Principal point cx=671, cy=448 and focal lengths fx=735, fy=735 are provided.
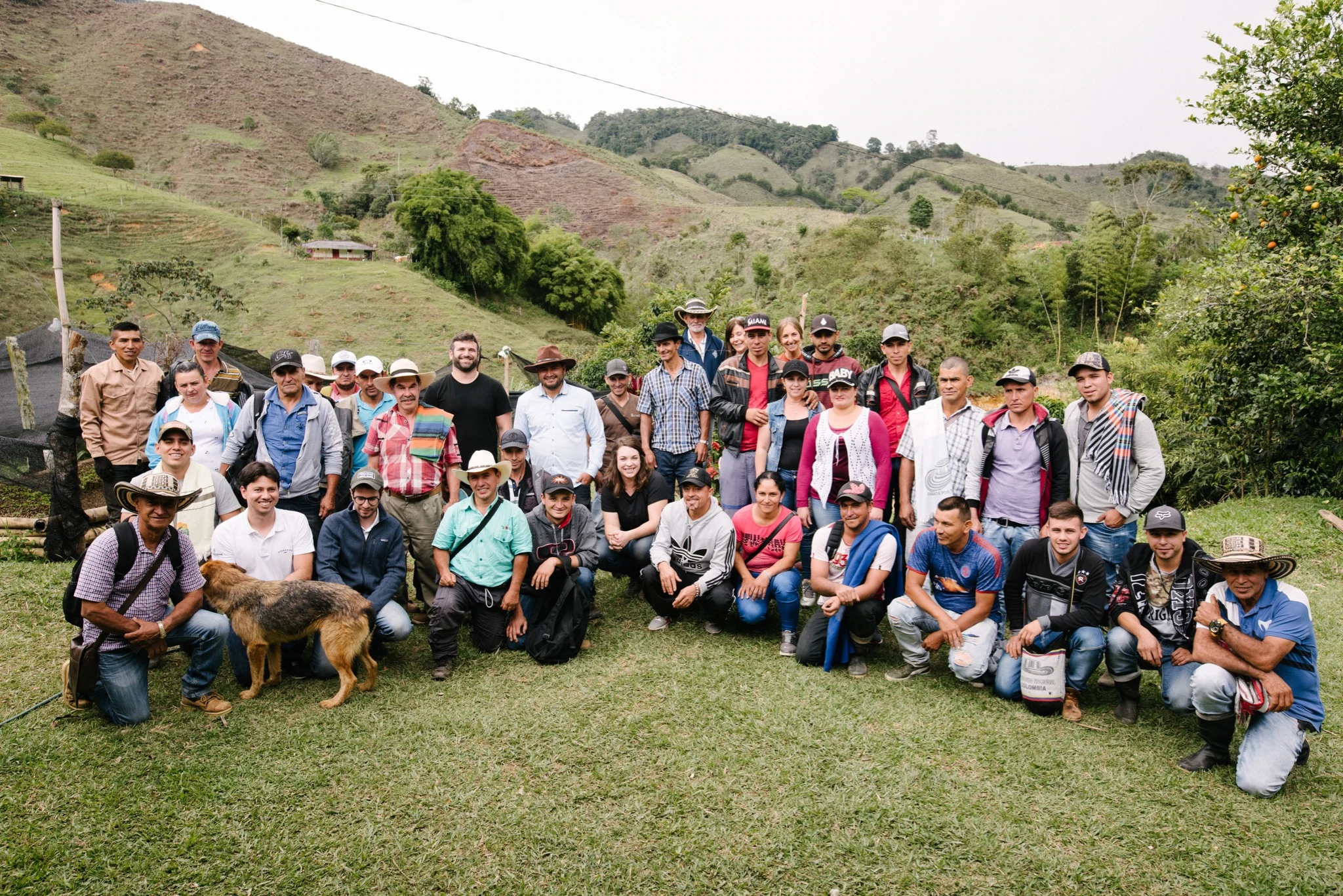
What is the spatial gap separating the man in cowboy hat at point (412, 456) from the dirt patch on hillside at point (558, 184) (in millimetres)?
44849

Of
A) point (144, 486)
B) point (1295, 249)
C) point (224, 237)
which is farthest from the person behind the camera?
point (224, 237)

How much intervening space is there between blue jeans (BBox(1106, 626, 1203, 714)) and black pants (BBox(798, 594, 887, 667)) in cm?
130

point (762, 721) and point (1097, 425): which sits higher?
point (1097, 425)

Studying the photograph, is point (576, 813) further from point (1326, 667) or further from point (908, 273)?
point (908, 273)

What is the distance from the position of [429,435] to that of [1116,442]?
4.57m

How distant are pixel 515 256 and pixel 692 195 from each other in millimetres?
33812

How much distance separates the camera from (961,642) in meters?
4.46

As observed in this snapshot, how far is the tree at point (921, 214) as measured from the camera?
3256 centimetres

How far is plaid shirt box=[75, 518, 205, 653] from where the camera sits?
3824mm

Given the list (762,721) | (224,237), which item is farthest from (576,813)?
(224,237)

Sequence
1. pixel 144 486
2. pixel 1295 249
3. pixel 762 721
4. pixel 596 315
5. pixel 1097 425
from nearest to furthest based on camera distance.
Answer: pixel 144 486 → pixel 762 721 → pixel 1097 425 → pixel 1295 249 → pixel 596 315

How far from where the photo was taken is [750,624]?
5453 mm

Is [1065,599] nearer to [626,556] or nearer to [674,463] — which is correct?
[674,463]

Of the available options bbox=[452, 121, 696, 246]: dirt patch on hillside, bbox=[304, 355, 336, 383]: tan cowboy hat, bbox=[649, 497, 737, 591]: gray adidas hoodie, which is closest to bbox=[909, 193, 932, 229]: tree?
bbox=[452, 121, 696, 246]: dirt patch on hillside
